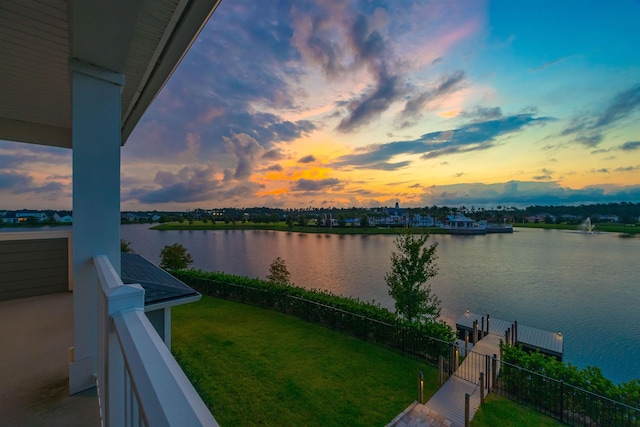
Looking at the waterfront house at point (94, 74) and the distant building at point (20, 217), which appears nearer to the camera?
the waterfront house at point (94, 74)

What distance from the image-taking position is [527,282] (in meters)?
19.6

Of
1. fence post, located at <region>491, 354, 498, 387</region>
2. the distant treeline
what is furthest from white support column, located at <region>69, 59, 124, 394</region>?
the distant treeline

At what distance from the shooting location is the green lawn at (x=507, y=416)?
16.0 feet

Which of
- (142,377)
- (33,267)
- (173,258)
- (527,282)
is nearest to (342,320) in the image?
(33,267)

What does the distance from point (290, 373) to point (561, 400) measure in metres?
5.22

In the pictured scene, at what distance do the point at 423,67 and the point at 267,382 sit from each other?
52.5 feet

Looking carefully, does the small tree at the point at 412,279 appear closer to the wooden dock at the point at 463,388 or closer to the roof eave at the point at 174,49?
the wooden dock at the point at 463,388

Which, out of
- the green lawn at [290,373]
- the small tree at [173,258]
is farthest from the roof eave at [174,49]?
the small tree at [173,258]

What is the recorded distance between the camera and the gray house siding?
454 cm

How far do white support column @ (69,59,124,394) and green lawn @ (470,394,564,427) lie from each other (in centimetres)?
590

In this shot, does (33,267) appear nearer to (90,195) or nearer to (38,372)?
(38,372)

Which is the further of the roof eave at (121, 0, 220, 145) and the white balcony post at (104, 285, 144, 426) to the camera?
the roof eave at (121, 0, 220, 145)

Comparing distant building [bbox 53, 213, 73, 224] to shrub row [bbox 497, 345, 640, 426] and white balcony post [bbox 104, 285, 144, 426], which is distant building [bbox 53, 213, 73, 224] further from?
shrub row [bbox 497, 345, 640, 426]

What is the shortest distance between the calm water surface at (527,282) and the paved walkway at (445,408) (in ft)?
24.5
